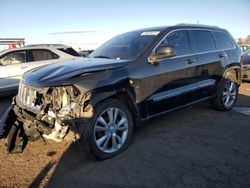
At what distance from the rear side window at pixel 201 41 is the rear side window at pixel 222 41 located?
20cm

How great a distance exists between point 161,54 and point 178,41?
0.80 metres

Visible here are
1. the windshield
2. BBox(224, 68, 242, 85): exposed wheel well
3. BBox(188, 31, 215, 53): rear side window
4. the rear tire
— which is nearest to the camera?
the windshield

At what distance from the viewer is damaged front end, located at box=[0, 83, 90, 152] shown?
355 cm

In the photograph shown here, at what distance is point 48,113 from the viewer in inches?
145

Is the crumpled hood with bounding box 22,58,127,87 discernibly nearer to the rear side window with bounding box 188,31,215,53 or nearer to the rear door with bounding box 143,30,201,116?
the rear door with bounding box 143,30,201,116

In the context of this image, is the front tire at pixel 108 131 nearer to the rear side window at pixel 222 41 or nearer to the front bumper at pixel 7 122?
the front bumper at pixel 7 122

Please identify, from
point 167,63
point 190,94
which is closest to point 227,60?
point 190,94

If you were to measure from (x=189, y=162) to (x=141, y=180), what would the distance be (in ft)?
2.61

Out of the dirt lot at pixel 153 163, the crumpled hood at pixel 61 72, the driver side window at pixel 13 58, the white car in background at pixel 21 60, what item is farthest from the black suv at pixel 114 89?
the driver side window at pixel 13 58

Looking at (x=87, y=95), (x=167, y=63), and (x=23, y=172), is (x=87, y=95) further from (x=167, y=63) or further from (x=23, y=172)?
(x=167, y=63)

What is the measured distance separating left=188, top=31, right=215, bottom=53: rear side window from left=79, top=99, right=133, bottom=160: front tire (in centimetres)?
210

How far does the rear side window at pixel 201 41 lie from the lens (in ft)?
17.4

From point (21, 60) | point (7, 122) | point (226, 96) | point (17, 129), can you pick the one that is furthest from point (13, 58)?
point (226, 96)

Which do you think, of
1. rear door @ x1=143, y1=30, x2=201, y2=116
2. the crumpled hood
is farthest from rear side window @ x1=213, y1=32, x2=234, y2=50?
the crumpled hood
